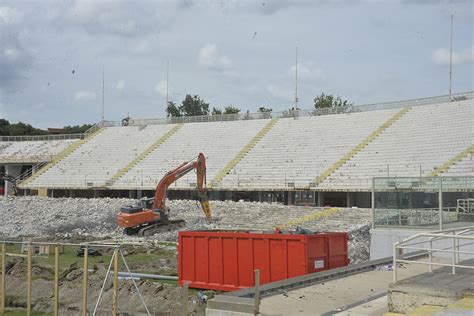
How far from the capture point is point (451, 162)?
36.8 meters

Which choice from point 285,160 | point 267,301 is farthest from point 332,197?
point 267,301

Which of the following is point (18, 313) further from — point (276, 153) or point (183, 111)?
point (183, 111)

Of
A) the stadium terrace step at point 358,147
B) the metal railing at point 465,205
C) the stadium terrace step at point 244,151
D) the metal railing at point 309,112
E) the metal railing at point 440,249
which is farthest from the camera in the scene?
the stadium terrace step at point 244,151

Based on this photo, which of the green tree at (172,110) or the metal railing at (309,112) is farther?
the green tree at (172,110)

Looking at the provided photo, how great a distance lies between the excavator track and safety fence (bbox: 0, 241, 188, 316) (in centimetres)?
371

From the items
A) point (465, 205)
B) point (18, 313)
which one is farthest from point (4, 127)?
point (465, 205)

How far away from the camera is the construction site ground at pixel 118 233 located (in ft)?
53.4

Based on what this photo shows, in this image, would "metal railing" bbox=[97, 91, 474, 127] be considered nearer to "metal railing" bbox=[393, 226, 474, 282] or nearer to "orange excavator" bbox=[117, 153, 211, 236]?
"orange excavator" bbox=[117, 153, 211, 236]

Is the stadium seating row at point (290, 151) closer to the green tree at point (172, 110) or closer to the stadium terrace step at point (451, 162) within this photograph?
the stadium terrace step at point (451, 162)

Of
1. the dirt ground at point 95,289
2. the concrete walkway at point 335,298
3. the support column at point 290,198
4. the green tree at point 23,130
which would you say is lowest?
the dirt ground at point 95,289

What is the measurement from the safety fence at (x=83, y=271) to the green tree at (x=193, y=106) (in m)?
80.8

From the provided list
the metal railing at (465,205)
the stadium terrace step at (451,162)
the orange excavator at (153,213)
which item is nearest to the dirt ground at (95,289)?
the orange excavator at (153,213)

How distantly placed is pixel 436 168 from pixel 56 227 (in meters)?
24.2

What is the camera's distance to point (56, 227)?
120 feet
